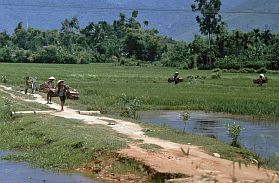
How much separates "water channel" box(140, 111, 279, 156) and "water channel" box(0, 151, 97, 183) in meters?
6.04

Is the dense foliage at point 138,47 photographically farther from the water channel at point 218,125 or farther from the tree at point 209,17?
the water channel at point 218,125

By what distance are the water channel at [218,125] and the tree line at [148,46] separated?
4457cm

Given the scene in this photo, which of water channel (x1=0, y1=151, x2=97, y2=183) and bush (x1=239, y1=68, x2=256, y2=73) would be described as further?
bush (x1=239, y1=68, x2=256, y2=73)

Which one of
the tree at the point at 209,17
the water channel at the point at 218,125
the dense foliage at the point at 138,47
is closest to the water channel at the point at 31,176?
the water channel at the point at 218,125

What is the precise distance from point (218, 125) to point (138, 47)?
77.5 metres

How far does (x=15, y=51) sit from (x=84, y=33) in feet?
82.3

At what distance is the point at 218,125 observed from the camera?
23578 millimetres

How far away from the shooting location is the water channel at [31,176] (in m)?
12.6

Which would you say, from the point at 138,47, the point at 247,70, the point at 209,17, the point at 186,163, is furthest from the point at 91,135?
the point at 138,47

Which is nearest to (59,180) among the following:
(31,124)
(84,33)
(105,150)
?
(105,150)

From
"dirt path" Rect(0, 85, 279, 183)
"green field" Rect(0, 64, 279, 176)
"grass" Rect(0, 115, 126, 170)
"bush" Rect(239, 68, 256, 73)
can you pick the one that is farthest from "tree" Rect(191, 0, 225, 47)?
"dirt path" Rect(0, 85, 279, 183)

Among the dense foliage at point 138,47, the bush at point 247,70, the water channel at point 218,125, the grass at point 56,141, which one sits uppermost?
the dense foliage at point 138,47

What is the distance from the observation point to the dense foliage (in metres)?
74.6

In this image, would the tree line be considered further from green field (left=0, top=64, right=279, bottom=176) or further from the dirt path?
the dirt path
